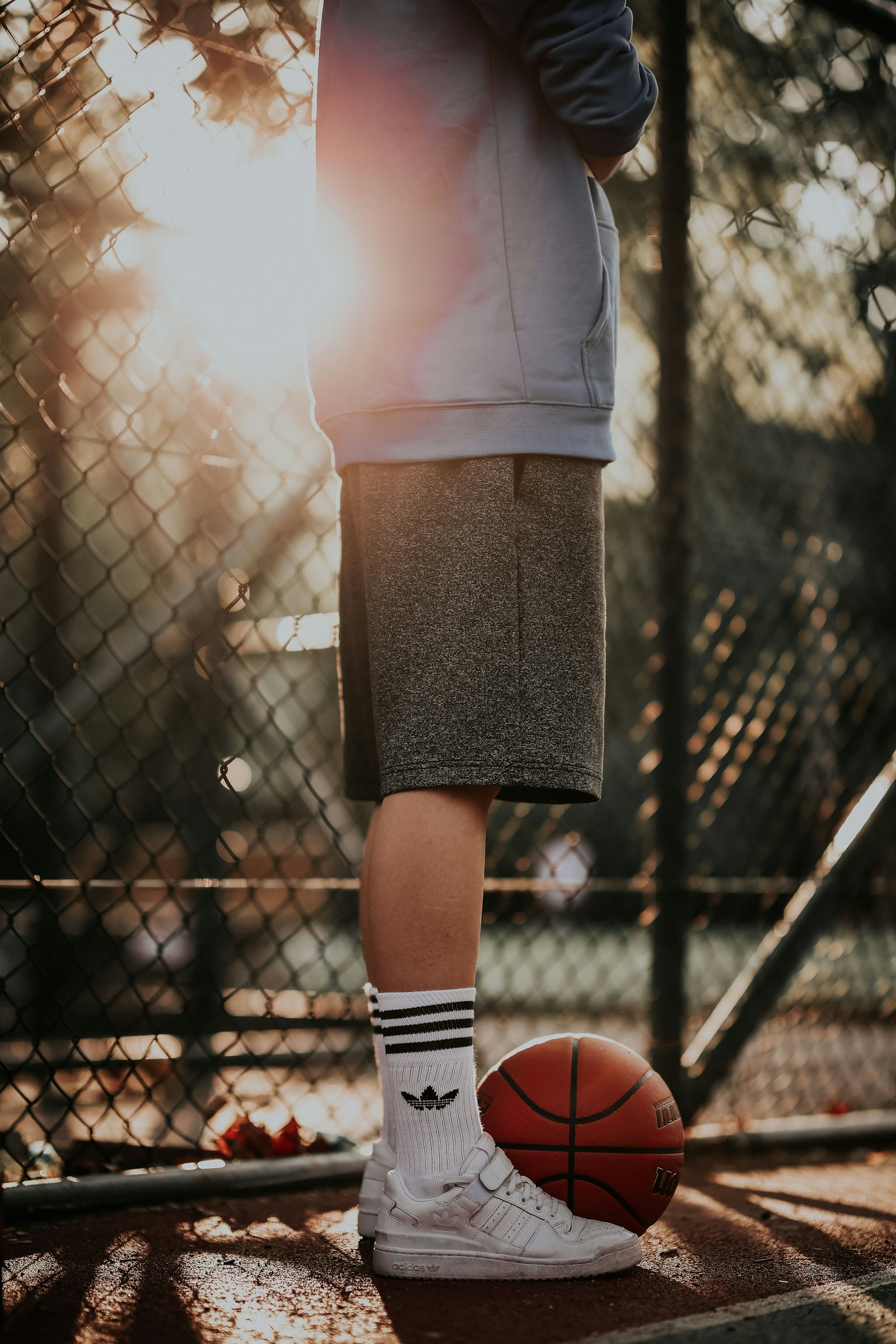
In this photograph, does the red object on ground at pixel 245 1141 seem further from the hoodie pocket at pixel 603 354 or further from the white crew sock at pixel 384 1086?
the hoodie pocket at pixel 603 354

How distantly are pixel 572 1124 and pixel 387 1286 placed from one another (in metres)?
0.33

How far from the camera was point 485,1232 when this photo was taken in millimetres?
1585

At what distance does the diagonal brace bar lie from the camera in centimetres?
272

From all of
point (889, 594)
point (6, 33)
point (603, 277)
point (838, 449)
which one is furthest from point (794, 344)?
point (6, 33)

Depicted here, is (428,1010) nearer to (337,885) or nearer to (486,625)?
(486,625)

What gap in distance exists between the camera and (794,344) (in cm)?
355

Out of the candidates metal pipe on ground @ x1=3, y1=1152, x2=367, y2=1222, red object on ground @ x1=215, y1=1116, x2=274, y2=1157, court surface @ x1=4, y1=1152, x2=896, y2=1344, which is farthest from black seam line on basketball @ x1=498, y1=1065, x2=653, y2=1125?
red object on ground @ x1=215, y1=1116, x2=274, y2=1157

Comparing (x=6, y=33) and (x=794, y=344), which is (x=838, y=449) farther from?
(x=6, y=33)

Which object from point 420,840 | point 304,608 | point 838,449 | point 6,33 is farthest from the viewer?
point 304,608

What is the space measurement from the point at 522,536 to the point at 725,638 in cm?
173

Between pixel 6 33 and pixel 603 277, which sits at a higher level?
pixel 6 33

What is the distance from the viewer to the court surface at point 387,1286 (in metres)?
1.44

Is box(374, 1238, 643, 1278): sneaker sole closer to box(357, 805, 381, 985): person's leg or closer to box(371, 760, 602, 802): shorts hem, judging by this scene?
box(357, 805, 381, 985): person's leg

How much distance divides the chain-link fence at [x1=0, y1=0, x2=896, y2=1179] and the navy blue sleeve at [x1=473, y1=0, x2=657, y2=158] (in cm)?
73
